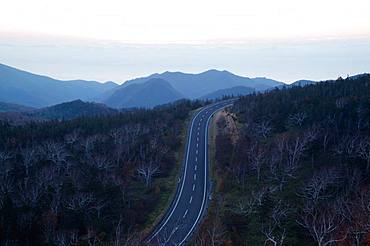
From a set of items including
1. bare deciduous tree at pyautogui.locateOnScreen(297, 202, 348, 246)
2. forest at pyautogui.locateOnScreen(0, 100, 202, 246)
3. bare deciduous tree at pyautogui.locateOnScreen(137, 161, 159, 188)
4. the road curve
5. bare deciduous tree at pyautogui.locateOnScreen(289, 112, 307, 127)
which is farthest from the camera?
bare deciduous tree at pyautogui.locateOnScreen(289, 112, 307, 127)

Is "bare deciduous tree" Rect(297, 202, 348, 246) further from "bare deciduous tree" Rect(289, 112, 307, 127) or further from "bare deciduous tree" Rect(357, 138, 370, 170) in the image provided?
"bare deciduous tree" Rect(289, 112, 307, 127)

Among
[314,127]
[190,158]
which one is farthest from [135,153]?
[314,127]

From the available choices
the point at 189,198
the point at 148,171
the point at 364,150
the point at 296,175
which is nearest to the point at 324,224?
the point at 364,150

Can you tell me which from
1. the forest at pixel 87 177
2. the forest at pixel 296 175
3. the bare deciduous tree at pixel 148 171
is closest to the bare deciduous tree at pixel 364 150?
the forest at pixel 296 175

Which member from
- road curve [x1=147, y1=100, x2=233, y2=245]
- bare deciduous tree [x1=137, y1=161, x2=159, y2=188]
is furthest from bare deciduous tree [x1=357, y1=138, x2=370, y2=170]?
bare deciduous tree [x1=137, y1=161, x2=159, y2=188]

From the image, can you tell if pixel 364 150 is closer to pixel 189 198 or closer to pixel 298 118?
pixel 189 198
